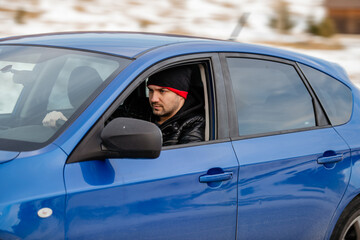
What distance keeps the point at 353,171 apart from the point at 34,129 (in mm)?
1955

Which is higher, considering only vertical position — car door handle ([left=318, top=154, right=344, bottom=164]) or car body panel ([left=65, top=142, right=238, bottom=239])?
car door handle ([left=318, top=154, right=344, bottom=164])

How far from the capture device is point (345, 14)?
47062mm

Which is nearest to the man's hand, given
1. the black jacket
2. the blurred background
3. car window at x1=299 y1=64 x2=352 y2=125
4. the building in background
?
the black jacket

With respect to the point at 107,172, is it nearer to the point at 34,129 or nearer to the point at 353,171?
the point at 34,129

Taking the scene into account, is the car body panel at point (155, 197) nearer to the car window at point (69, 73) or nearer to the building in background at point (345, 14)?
the car window at point (69, 73)

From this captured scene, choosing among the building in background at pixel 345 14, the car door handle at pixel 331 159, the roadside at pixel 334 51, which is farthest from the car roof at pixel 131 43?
the building in background at pixel 345 14

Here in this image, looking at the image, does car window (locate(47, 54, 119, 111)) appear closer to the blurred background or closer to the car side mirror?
the car side mirror

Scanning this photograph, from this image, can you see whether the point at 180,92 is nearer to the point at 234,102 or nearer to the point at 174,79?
the point at 174,79

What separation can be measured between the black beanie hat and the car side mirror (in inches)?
33.1

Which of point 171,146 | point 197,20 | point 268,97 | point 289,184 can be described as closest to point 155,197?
point 171,146

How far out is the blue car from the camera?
2746 mm

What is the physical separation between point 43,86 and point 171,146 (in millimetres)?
731

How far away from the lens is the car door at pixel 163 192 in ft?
9.05

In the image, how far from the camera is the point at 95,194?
2771mm
